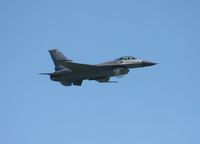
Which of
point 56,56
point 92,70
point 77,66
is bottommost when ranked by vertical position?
point 92,70

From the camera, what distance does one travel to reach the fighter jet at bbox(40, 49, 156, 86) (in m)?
73.7

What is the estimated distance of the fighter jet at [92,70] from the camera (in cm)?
7372

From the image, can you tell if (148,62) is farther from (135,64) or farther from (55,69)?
(55,69)

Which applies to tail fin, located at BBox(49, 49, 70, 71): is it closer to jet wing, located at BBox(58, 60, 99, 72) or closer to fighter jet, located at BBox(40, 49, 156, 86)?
fighter jet, located at BBox(40, 49, 156, 86)

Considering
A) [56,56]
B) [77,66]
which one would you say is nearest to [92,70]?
[77,66]

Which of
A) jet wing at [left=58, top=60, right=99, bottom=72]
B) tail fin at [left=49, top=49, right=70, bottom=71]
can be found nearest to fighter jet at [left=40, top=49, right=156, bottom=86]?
jet wing at [left=58, top=60, right=99, bottom=72]

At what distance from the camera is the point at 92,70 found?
73.8 metres

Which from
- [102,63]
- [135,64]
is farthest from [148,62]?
[102,63]

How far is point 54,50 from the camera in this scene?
82.3 m

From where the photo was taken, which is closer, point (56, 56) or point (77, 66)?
point (77, 66)

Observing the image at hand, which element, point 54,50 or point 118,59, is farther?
point 54,50

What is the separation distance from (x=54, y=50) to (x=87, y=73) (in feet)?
34.1

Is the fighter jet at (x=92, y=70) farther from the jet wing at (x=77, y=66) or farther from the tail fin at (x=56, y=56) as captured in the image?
the tail fin at (x=56, y=56)

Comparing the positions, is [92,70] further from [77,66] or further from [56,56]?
[56,56]
